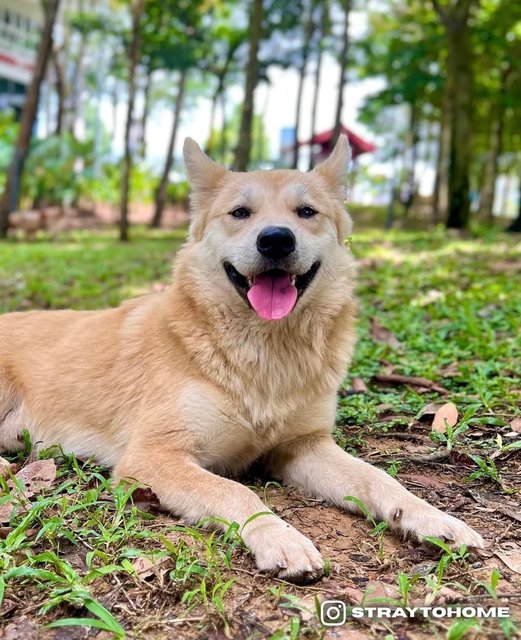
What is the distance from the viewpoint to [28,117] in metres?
16.5

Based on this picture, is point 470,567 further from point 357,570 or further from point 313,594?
point 313,594

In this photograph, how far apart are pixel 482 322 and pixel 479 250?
6208 millimetres

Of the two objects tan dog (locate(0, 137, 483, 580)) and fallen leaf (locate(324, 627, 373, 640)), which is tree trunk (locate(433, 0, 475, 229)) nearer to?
tan dog (locate(0, 137, 483, 580))

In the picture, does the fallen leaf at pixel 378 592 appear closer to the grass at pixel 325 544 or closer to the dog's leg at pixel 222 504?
the grass at pixel 325 544

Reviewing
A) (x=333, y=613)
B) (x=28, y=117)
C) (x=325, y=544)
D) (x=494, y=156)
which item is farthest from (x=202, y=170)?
(x=494, y=156)

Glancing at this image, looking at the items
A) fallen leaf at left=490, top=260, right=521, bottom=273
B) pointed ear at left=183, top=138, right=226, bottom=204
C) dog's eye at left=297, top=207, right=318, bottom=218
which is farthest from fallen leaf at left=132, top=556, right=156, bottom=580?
fallen leaf at left=490, top=260, right=521, bottom=273

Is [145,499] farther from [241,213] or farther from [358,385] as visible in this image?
[358,385]

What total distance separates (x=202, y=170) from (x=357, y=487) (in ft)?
6.95

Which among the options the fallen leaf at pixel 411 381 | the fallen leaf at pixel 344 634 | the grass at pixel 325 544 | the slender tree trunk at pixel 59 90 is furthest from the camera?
the slender tree trunk at pixel 59 90

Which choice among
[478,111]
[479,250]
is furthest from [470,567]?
[478,111]

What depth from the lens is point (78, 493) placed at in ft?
10.2

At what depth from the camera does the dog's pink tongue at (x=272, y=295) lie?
130 inches

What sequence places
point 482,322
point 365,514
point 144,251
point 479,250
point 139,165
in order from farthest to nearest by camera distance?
point 139,165
point 144,251
point 479,250
point 482,322
point 365,514

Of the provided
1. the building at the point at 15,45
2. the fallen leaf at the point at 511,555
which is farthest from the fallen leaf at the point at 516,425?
the building at the point at 15,45
